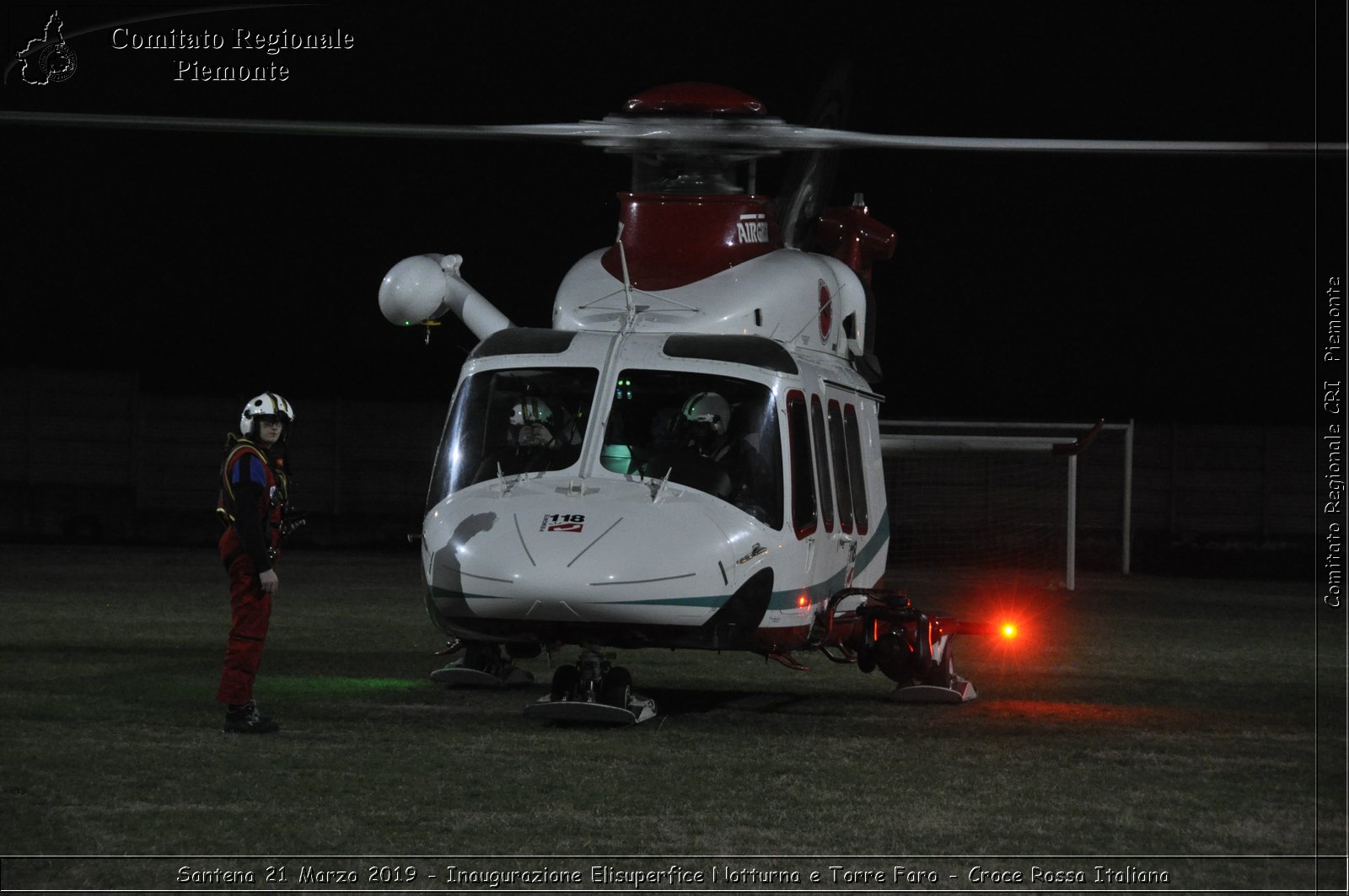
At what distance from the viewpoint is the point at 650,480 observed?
9.67 m

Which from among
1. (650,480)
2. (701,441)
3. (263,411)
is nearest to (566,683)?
(650,480)

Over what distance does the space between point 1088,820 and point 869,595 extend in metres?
3.49

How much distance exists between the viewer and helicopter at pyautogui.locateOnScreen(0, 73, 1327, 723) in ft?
29.6

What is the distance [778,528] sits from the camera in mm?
9773

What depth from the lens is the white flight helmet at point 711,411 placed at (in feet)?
32.9

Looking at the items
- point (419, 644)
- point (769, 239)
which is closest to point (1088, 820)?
point (769, 239)

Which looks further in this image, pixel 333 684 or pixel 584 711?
pixel 333 684

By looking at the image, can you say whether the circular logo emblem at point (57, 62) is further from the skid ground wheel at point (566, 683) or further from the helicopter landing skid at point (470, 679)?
the skid ground wheel at point (566, 683)

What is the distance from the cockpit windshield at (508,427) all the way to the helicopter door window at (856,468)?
2.21 m

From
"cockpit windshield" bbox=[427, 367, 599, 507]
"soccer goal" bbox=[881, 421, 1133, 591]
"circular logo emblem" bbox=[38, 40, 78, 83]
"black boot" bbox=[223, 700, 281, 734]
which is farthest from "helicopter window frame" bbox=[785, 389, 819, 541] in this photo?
"soccer goal" bbox=[881, 421, 1133, 591]

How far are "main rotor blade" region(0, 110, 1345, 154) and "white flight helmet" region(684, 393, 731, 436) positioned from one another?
4.99 ft

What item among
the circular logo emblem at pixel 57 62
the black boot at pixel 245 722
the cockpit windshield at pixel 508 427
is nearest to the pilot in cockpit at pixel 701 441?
the cockpit windshield at pixel 508 427

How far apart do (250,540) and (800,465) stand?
3263 mm

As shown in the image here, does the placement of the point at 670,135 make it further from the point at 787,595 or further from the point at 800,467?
the point at 787,595
